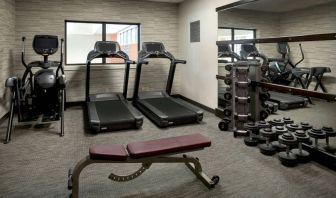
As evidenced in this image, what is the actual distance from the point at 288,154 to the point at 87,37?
6121 mm

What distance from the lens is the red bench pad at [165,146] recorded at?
2.25 metres

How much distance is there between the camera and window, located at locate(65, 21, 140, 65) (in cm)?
645

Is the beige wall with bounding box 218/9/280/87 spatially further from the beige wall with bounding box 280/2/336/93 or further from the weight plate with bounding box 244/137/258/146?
the weight plate with bounding box 244/137/258/146

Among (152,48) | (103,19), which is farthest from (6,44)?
(152,48)

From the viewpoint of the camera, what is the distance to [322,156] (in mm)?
3037

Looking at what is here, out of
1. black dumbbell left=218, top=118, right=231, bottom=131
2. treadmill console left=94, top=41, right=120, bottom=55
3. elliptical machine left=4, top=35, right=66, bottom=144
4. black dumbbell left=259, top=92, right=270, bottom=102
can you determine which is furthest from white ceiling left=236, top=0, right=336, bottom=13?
elliptical machine left=4, top=35, right=66, bottom=144

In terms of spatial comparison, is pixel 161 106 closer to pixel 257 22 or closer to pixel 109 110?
pixel 109 110

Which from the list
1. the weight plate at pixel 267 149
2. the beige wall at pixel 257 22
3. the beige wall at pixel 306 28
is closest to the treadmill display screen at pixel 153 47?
the beige wall at pixel 257 22

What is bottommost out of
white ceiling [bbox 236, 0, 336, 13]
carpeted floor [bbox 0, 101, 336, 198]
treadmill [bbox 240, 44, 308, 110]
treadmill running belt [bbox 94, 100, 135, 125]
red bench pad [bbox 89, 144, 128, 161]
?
carpeted floor [bbox 0, 101, 336, 198]

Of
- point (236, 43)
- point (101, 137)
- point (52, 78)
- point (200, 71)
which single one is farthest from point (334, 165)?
point (52, 78)

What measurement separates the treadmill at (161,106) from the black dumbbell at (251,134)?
1.23 meters

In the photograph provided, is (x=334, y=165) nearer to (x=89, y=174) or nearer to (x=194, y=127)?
(x=194, y=127)

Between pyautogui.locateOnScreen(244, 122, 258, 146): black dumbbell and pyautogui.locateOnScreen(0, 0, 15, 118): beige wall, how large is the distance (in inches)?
177

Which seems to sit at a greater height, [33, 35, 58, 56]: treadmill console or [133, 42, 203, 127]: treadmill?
[33, 35, 58, 56]: treadmill console
